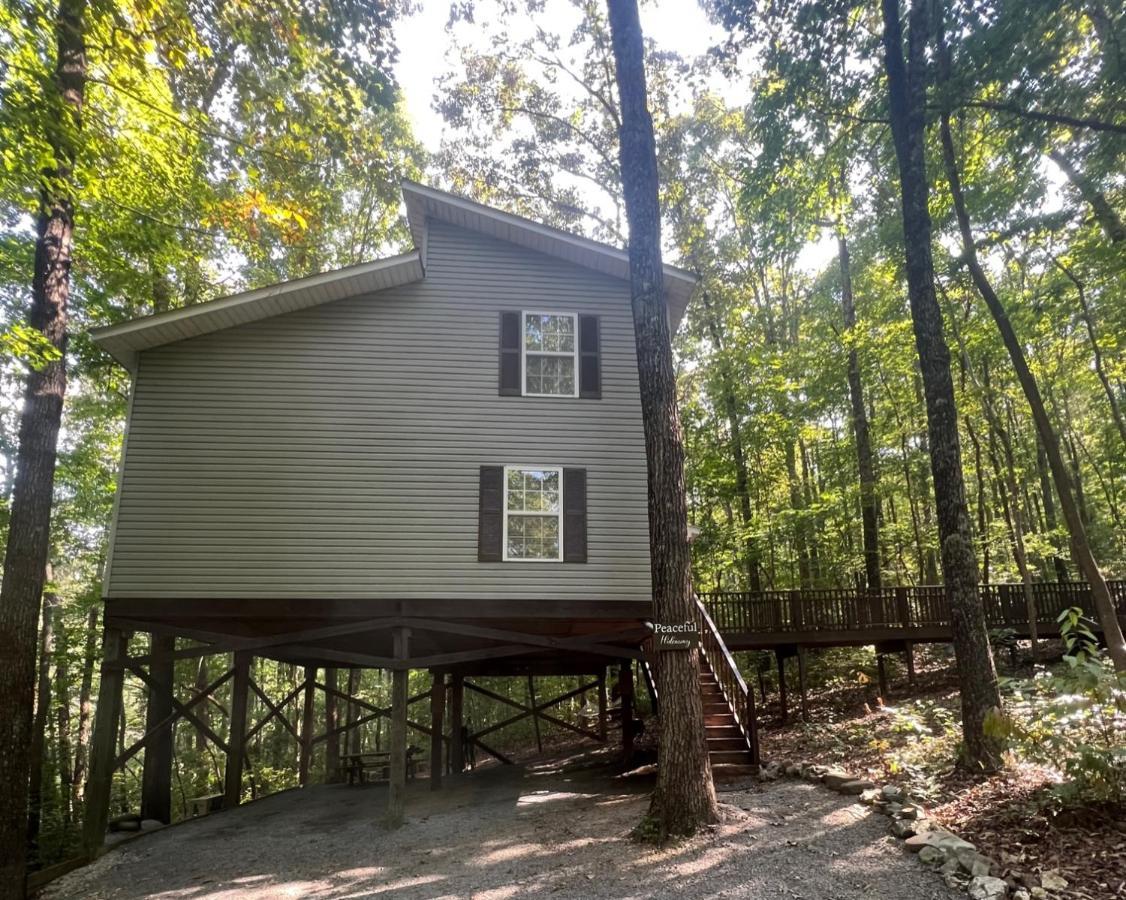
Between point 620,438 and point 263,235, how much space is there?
372 inches

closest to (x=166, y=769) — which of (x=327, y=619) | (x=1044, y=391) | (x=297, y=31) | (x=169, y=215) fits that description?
(x=327, y=619)

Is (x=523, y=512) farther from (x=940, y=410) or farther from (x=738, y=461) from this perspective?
(x=738, y=461)

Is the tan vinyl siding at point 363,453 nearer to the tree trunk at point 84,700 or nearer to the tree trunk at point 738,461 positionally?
the tree trunk at point 738,461

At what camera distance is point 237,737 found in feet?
37.7

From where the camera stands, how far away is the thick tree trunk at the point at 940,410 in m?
6.90

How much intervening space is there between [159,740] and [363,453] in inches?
236

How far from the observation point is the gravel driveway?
16.8 ft

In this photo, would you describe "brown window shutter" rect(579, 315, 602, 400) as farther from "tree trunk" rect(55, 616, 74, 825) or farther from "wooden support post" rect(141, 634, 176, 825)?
"tree trunk" rect(55, 616, 74, 825)

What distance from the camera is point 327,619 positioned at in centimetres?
914

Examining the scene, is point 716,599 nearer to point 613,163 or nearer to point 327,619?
point 327,619

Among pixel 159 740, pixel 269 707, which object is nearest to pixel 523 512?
pixel 159 740

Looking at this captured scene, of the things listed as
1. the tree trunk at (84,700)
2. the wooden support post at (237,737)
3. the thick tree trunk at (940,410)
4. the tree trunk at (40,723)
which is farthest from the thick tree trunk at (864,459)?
the tree trunk at (84,700)

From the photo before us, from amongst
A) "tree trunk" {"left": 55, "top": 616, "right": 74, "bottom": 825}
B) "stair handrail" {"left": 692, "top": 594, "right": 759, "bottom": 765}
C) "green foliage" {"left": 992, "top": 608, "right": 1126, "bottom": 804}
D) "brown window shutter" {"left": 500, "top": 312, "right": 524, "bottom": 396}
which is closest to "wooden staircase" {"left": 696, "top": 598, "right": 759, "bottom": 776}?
"stair handrail" {"left": 692, "top": 594, "right": 759, "bottom": 765}

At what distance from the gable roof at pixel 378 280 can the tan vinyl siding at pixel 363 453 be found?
0.64ft
